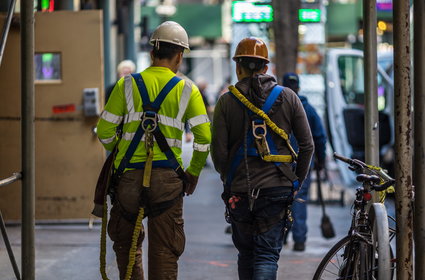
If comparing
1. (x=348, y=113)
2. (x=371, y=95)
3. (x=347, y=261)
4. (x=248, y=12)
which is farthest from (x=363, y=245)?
(x=348, y=113)

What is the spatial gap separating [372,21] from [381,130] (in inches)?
319

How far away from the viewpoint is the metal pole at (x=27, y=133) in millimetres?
6469

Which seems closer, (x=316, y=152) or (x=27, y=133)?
(x=27, y=133)

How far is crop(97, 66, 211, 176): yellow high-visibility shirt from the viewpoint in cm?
614

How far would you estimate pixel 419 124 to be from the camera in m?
5.47

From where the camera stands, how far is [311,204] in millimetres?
14938

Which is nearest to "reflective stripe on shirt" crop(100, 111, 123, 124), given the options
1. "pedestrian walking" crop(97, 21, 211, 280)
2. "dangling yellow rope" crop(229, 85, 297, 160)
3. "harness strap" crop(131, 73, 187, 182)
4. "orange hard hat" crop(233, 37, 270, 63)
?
"pedestrian walking" crop(97, 21, 211, 280)

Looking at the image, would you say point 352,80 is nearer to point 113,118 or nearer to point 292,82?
point 292,82

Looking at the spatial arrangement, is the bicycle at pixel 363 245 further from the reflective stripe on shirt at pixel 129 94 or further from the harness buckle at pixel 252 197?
the reflective stripe on shirt at pixel 129 94

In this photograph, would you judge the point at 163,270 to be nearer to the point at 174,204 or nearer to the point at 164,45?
the point at 174,204

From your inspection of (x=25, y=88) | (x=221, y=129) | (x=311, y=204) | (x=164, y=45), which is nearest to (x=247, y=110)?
(x=221, y=129)

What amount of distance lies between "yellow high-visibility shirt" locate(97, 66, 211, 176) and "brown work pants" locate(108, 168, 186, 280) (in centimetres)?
13

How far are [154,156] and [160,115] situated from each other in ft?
0.86

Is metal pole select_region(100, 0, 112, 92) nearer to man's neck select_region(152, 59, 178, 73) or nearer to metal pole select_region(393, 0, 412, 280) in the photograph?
man's neck select_region(152, 59, 178, 73)
